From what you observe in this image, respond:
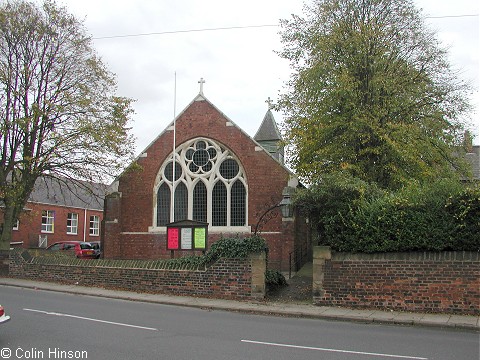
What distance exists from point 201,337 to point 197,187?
59.8ft

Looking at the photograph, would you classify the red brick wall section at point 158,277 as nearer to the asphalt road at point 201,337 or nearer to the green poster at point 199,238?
the green poster at point 199,238

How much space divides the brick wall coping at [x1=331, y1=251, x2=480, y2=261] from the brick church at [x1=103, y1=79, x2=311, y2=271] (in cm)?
1123

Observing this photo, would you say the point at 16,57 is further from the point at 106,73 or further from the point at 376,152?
the point at 376,152

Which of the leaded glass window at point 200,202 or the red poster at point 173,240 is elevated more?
the leaded glass window at point 200,202

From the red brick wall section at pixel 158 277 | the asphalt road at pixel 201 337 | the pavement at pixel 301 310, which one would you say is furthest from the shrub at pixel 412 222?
the red brick wall section at pixel 158 277

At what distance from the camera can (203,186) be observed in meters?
26.9

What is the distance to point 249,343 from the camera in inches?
341

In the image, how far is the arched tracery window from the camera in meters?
26.3


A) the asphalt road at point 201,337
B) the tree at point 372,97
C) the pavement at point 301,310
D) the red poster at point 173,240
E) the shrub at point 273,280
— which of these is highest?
the tree at point 372,97

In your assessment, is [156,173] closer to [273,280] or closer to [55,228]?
[273,280]

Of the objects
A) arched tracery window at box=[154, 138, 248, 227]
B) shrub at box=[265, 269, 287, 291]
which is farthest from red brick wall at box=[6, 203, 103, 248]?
shrub at box=[265, 269, 287, 291]

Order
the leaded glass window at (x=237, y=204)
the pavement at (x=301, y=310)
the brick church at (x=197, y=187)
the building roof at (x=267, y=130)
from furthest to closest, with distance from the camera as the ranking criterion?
the building roof at (x=267, y=130)
the leaded glass window at (x=237, y=204)
the brick church at (x=197, y=187)
the pavement at (x=301, y=310)

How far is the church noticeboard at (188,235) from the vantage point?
1724 centimetres

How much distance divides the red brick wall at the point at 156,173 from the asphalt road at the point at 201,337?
42.4ft
